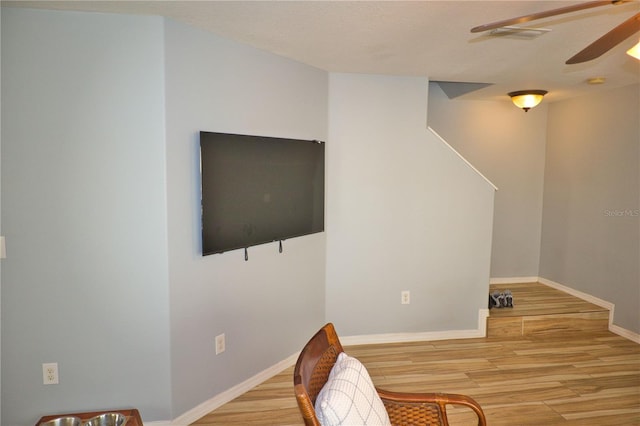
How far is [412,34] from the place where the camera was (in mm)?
2574

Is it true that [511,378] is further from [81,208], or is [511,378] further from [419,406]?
[81,208]

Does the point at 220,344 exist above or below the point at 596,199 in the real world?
below

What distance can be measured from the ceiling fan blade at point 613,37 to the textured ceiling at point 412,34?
0.40m

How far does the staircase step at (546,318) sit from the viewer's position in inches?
160

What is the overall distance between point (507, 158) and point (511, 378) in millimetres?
2731

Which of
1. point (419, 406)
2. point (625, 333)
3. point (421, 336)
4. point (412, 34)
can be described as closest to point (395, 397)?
point (419, 406)

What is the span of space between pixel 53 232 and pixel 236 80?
1373mm

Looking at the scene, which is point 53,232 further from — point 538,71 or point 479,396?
point 538,71

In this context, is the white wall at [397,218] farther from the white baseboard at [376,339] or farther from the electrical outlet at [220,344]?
the electrical outlet at [220,344]

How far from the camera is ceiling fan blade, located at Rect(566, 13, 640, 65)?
157 centimetres

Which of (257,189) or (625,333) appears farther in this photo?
(625,333)

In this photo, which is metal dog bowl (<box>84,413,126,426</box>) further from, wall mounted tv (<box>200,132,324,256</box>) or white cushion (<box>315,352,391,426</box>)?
white cushion (<box>315,352,391,426</box>)

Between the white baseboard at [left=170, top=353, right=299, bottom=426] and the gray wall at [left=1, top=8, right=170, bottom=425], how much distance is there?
34 cm

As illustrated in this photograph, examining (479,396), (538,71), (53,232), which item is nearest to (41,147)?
(53,232)
